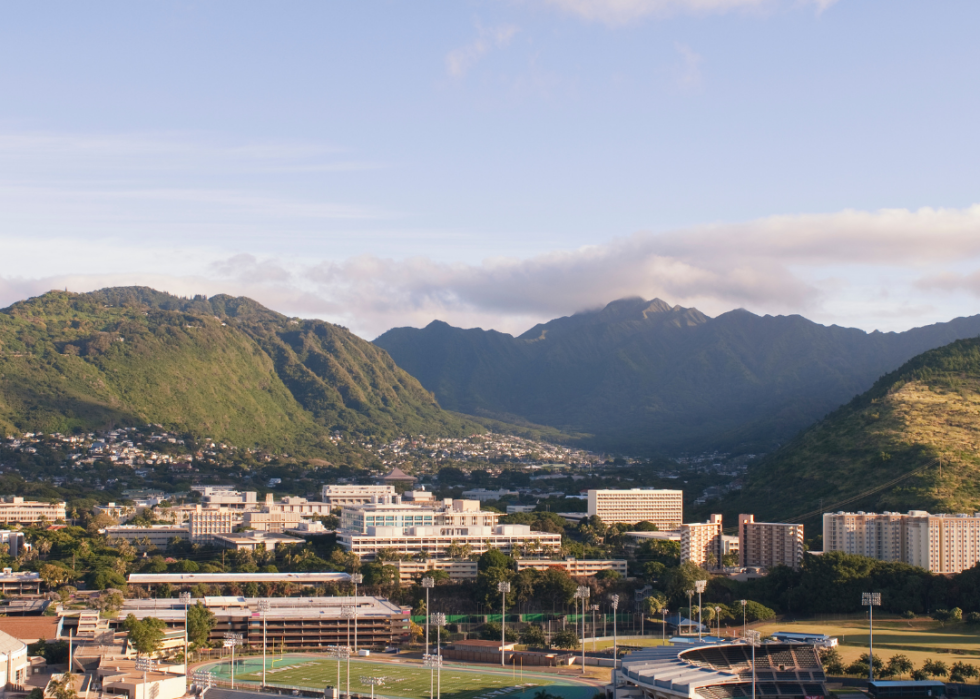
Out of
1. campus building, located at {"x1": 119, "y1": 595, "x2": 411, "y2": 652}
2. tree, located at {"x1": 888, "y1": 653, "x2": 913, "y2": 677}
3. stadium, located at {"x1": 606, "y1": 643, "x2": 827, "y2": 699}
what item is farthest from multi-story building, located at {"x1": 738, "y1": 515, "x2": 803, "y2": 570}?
campus building, located at {"x1": 119, "y1": 595, "x2": 411, "y2": 652}

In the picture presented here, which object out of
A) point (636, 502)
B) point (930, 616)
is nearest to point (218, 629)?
point (930, 616)

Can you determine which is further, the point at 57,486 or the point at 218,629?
the point at 57,486

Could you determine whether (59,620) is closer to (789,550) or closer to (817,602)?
(817,602)

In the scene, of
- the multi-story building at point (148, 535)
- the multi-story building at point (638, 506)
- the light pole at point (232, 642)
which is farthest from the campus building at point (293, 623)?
the multi-story building at point (638, 506)

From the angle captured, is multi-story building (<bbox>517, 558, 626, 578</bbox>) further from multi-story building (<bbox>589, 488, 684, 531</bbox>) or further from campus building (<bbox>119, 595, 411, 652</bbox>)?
multi-story building (<bbox>589, 488, 684, 531</bbox>)

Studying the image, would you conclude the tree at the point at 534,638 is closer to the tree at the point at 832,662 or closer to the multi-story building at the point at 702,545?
the tree at the point at 832,662

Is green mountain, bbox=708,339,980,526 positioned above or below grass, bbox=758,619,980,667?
above

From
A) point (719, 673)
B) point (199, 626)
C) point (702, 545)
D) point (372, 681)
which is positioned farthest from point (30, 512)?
point (719, 673)

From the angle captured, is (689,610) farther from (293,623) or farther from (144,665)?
(144,665)
